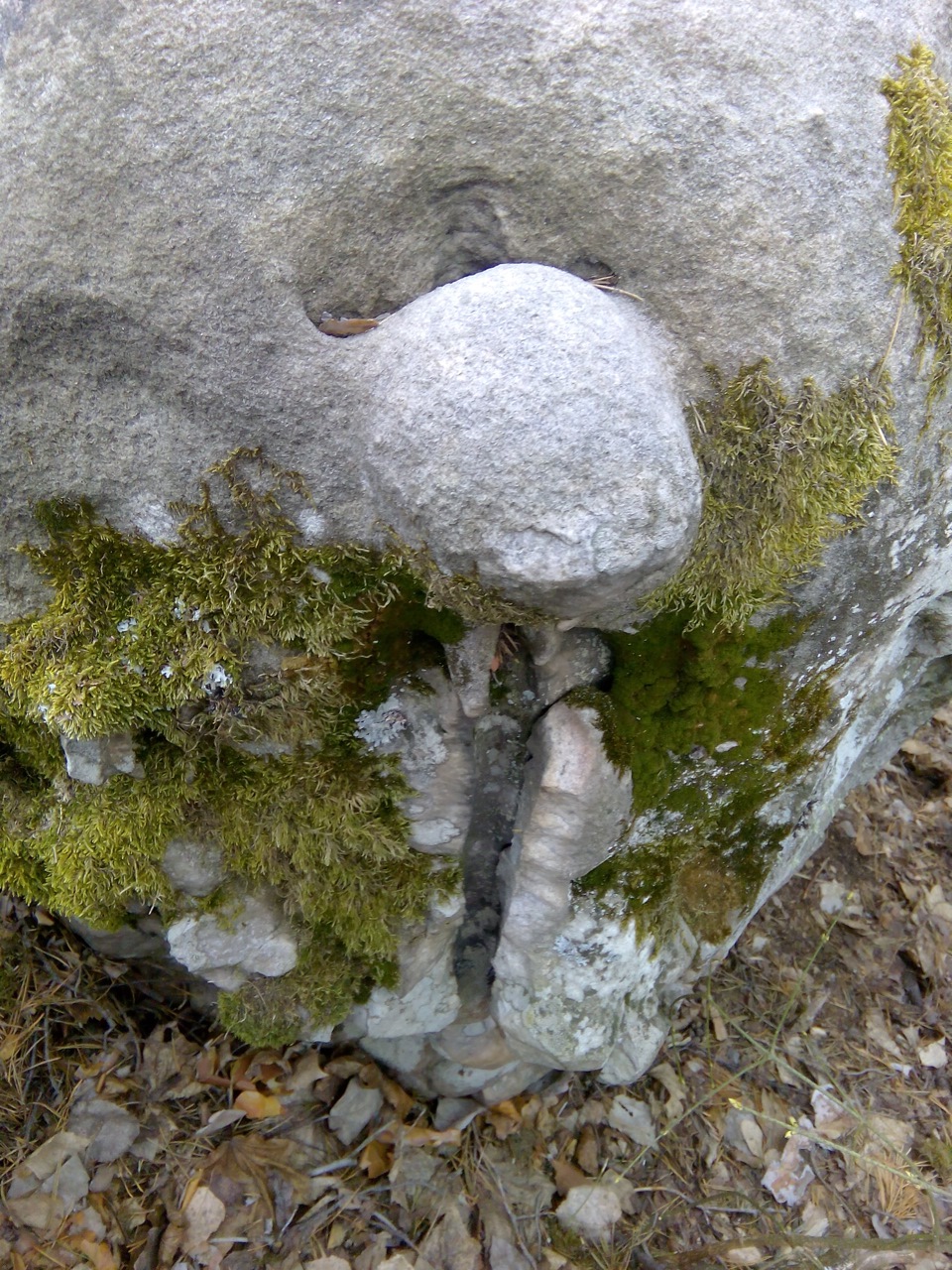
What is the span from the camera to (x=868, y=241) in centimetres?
141

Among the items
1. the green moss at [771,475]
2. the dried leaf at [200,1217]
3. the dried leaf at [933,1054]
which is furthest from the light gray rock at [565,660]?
the dried leaf at [933,1054]

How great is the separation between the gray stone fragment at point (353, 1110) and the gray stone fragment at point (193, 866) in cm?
93

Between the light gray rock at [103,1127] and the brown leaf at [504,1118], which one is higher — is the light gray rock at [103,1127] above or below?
above

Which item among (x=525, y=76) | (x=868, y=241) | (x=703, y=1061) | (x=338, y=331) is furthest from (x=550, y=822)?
(x=703, y=1061)

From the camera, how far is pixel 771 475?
146 cm

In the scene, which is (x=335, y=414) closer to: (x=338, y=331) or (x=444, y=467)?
(x=338, y=331)

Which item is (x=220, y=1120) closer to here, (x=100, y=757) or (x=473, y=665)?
(x=100, y=757)

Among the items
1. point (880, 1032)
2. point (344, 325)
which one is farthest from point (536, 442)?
point (880, 1032)

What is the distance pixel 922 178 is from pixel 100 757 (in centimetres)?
175

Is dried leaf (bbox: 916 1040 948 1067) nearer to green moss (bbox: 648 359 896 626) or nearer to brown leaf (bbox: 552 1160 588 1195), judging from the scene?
brown leaf (bbox: 552 1160 588 1195)

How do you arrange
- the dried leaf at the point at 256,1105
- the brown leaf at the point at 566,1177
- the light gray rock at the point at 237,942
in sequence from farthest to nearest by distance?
the brown leaf at the point at 566,1177 → the dried leaf at the point at 256,1105 → the light gray rock at the point at 237,942

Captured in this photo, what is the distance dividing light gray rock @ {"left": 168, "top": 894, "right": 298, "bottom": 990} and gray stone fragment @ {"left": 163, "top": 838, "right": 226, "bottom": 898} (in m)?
0.08

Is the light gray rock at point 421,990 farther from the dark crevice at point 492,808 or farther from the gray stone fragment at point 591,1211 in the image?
the gray stone fragment at point 591,1211

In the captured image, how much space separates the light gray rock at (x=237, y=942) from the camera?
6.31 ft
